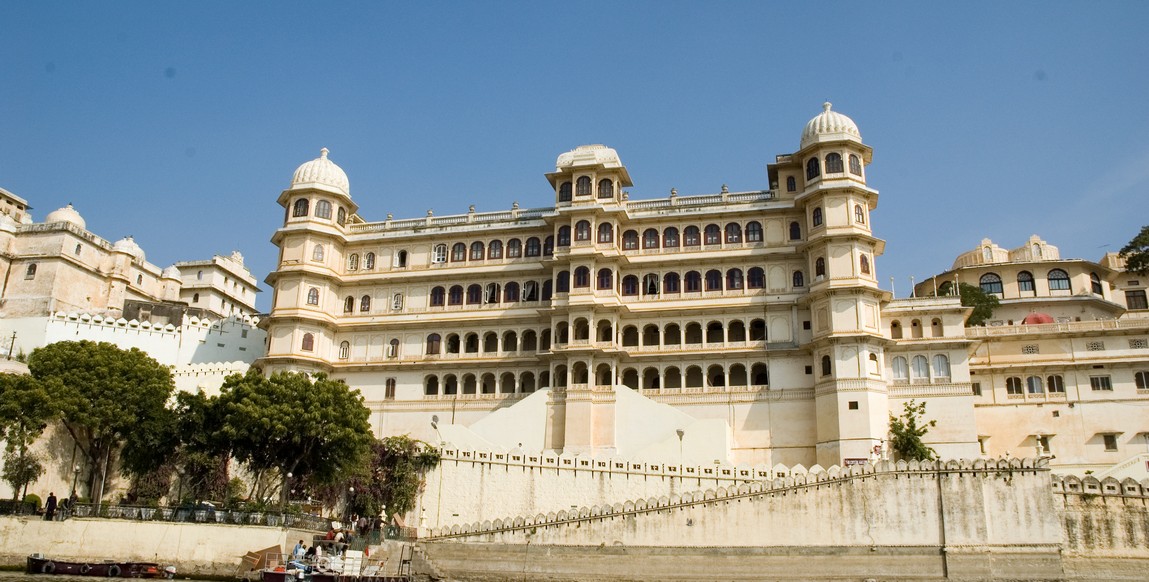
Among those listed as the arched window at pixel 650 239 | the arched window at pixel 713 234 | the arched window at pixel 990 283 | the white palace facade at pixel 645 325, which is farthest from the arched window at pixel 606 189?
the arched window at pixel 990 283

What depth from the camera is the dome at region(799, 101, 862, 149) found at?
50062mm

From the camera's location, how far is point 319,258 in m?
55.5

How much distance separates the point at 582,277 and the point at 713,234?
7884mm

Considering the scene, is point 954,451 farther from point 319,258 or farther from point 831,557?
point 319,258

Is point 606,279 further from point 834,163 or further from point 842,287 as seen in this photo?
point 834,163

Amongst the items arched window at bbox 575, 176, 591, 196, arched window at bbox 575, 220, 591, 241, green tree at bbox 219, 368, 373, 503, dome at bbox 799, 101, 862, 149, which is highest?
dome at bbox 799, 101, 862, 149

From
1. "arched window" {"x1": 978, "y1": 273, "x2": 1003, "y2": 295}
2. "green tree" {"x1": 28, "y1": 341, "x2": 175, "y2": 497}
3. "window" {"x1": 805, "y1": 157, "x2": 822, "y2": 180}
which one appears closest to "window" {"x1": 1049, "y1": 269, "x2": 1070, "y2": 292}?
"arched window" {"x1": 978, "y1": 273, "x2": 1003, "y2": 295}

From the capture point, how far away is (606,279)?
5128 centimetres

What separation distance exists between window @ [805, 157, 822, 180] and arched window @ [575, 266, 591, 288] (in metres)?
12.6

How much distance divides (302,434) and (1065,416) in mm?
37516

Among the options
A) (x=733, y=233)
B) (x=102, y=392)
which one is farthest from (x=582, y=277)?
(x=102, y=392)

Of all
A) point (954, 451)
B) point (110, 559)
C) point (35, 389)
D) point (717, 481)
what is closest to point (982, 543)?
point (717, 481)

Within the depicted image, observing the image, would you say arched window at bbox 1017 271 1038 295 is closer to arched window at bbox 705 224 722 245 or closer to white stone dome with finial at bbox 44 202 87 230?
arched window at bbox 705 224 722 245

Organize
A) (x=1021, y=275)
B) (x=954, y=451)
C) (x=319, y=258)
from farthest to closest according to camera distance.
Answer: (x=1021, y=275), (x=319, y=258), (x=954, y=451)
